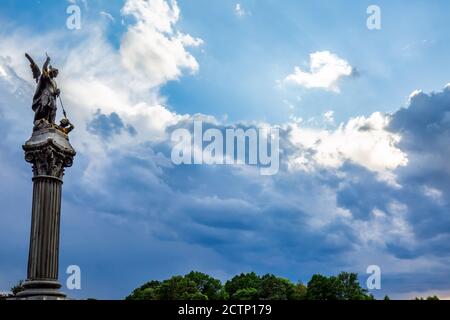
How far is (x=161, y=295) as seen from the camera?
92.8 m

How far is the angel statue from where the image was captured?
2394 cm

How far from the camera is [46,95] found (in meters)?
24.1

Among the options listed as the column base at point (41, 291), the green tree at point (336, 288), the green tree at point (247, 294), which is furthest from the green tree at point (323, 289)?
the column base at point (41, 291)

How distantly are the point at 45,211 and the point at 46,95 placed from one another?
200 inches

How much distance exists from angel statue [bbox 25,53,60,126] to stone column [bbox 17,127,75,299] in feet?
2.93

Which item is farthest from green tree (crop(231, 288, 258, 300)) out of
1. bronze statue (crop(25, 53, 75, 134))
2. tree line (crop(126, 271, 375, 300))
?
bronze statue (crop(25, 53, 75, 134))

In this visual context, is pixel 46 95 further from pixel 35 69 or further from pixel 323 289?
pixel 323 289

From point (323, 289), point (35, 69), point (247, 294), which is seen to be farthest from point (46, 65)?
point (247, 294)

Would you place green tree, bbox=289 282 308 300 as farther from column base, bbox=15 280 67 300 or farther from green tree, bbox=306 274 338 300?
column base, bbox=15 280 67 300
